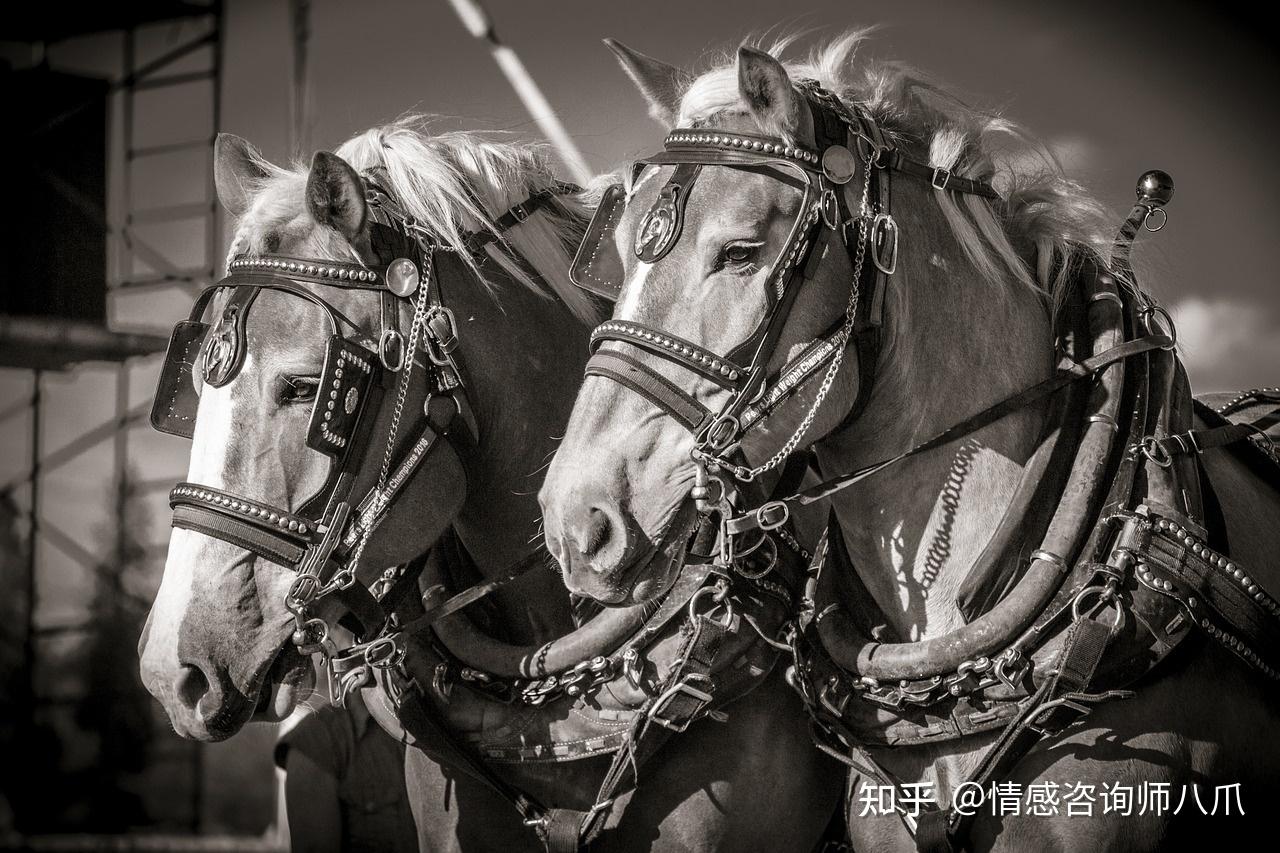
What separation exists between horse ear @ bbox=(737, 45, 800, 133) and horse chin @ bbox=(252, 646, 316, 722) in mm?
1479

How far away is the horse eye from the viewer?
98.3 inches

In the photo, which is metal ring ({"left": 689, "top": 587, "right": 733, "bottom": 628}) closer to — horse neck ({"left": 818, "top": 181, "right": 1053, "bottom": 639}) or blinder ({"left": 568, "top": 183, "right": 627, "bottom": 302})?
horse neck ({"left": 818, "top": 181, "right": 1053, "bottom": 639})

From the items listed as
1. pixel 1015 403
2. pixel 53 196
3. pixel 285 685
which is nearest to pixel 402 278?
pixel 285 685

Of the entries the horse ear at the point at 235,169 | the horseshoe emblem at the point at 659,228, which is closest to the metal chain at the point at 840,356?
the horseshoe emblem at the point at 659,228

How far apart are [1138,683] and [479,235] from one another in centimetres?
179

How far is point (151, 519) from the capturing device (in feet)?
26.7

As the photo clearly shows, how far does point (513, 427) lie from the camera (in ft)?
9.30

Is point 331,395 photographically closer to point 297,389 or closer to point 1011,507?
point 297,389

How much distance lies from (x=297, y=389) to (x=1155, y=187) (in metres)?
1.81

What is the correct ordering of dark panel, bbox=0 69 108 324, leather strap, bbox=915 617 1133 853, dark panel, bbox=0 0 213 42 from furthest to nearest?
dark panel, bbox=0 69 108 324 → dark panel, bbox=0 0 213 42 → leather strap, bbox=915 617 1133 853

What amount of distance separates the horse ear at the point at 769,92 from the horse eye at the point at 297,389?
3.55ft

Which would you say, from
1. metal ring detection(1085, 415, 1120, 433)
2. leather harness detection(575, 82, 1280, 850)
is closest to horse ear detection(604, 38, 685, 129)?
leather harness detection(575, 82, 1280, 850)

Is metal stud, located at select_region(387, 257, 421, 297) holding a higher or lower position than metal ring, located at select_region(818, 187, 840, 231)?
lower

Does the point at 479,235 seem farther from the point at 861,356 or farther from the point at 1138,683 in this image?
the point at 1138,683
